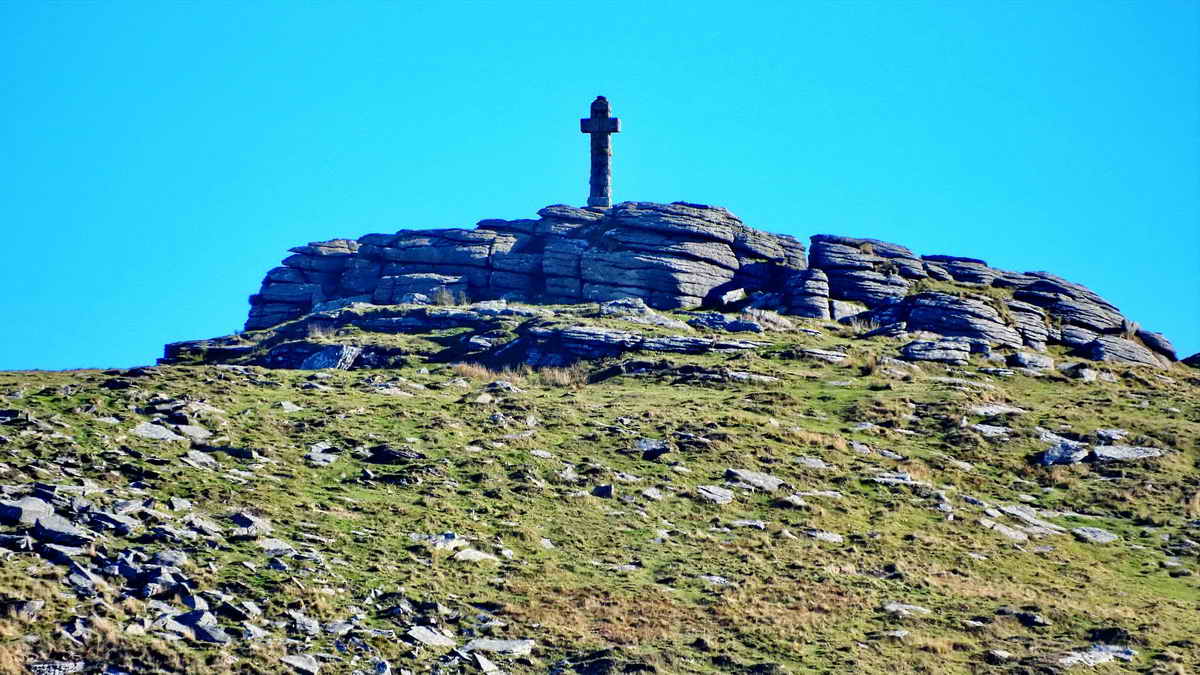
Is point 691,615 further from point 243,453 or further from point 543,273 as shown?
point 543,273

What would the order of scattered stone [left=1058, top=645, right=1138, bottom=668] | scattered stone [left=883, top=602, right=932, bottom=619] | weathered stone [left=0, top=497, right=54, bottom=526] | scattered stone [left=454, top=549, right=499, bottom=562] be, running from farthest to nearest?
scattered stone [left=454, top=549, right=499, bottom=562]
scattered stone [left=883, top=602, right=932, bottom=619]
scattered stone [left=1058, top=645, right=1138, bottom=668]
weathered stone [left=0, top=497, right=54, bottom=526]

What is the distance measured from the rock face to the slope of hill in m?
11.9

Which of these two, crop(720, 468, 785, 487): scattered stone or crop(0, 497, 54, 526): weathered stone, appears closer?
crop(0, 497, 54, 526): weathered stone

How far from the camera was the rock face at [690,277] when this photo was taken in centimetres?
6638

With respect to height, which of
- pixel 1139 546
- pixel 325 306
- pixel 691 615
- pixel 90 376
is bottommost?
pixel 691 615

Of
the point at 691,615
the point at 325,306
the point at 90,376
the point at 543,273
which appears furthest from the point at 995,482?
the point at 325,306

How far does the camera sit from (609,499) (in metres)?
36.1

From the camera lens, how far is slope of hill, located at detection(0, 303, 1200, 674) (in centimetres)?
2583

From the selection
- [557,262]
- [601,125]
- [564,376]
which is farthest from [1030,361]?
[601,125]

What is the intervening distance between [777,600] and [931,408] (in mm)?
20379

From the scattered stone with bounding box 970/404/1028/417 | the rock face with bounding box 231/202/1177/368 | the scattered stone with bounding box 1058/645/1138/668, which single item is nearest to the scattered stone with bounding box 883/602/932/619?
the scattered stone with bounding box 1058/645/1138/668

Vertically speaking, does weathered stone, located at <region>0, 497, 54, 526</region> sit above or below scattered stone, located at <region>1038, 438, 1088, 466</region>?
below

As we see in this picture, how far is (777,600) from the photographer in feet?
99.0

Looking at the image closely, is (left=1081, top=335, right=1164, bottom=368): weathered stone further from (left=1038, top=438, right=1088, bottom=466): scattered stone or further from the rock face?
(left=1038, top=438, right=1088, bottom=466): scattered stone
